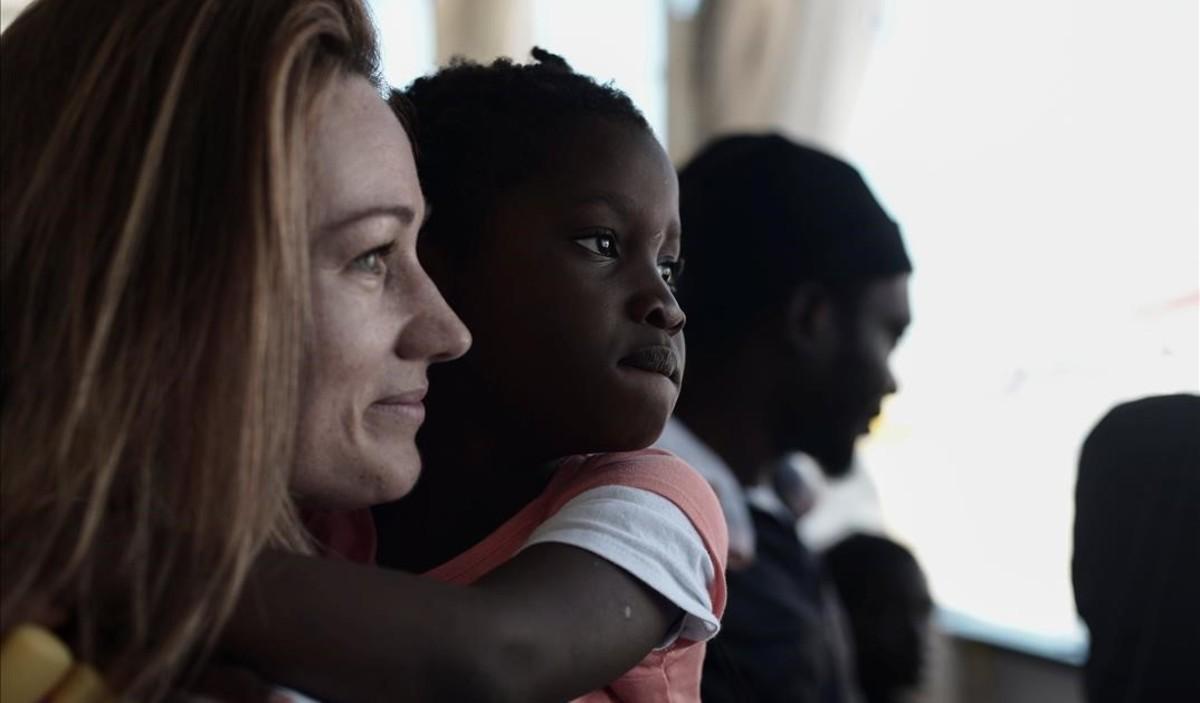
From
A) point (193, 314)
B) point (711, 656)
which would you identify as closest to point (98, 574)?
point (193, 314)

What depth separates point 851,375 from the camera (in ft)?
6.91

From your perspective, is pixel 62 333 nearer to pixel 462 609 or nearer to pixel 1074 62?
pixel 462 609

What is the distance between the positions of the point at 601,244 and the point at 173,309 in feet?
1.02

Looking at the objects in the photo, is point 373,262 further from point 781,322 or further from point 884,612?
point 884,612

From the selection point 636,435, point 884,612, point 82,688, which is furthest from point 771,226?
point 82,688

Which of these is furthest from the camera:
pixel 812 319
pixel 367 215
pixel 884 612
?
pixel 884 612

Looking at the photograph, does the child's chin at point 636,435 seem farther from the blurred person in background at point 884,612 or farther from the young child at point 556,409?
the blurred person in background at point 884,612

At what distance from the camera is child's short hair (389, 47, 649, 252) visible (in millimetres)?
1019

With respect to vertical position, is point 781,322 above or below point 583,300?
below

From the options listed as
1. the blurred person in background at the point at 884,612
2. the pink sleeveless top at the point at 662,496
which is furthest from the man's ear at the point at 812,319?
the pink sleeveless top at the point at 662,496

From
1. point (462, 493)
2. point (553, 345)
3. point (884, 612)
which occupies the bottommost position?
point (884, 612)

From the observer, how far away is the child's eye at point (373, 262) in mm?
865

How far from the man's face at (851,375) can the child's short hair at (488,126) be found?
108cm

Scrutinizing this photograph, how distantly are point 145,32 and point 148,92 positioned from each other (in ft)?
0.13
